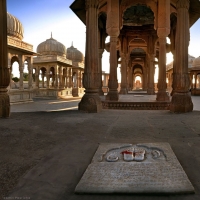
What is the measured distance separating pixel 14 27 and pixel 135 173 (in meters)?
17.9

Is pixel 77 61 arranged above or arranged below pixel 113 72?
above

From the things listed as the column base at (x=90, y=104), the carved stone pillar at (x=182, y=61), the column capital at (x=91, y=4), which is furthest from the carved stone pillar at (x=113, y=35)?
the column base at (x=90, y=104)

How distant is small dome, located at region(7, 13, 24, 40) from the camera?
16203 millimetres

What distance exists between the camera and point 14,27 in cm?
1642

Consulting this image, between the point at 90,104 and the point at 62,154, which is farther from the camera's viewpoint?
the point at 90,104

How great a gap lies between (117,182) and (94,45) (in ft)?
16.1

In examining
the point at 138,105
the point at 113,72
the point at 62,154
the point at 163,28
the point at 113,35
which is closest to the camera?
the point at 62,154

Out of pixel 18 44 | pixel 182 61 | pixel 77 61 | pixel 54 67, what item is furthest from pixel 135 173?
pixel 77 61

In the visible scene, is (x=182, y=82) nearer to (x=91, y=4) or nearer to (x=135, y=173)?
(x=91, y=4)

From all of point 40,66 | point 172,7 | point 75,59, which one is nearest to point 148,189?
point 172,7

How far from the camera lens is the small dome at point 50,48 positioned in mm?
23734

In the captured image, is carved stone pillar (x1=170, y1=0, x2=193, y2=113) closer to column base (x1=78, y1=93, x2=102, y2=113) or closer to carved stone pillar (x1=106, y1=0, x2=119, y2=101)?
column base (x1=78, y1=93, x2=102, y2=113)

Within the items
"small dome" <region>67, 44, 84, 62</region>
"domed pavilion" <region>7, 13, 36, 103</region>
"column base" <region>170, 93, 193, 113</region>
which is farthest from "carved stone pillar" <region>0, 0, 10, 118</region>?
"small dome" <region>67, 44, 84, 62</region>

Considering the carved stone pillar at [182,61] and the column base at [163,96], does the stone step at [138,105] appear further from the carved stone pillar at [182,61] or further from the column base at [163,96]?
the carved stone pillar at [182,61]
